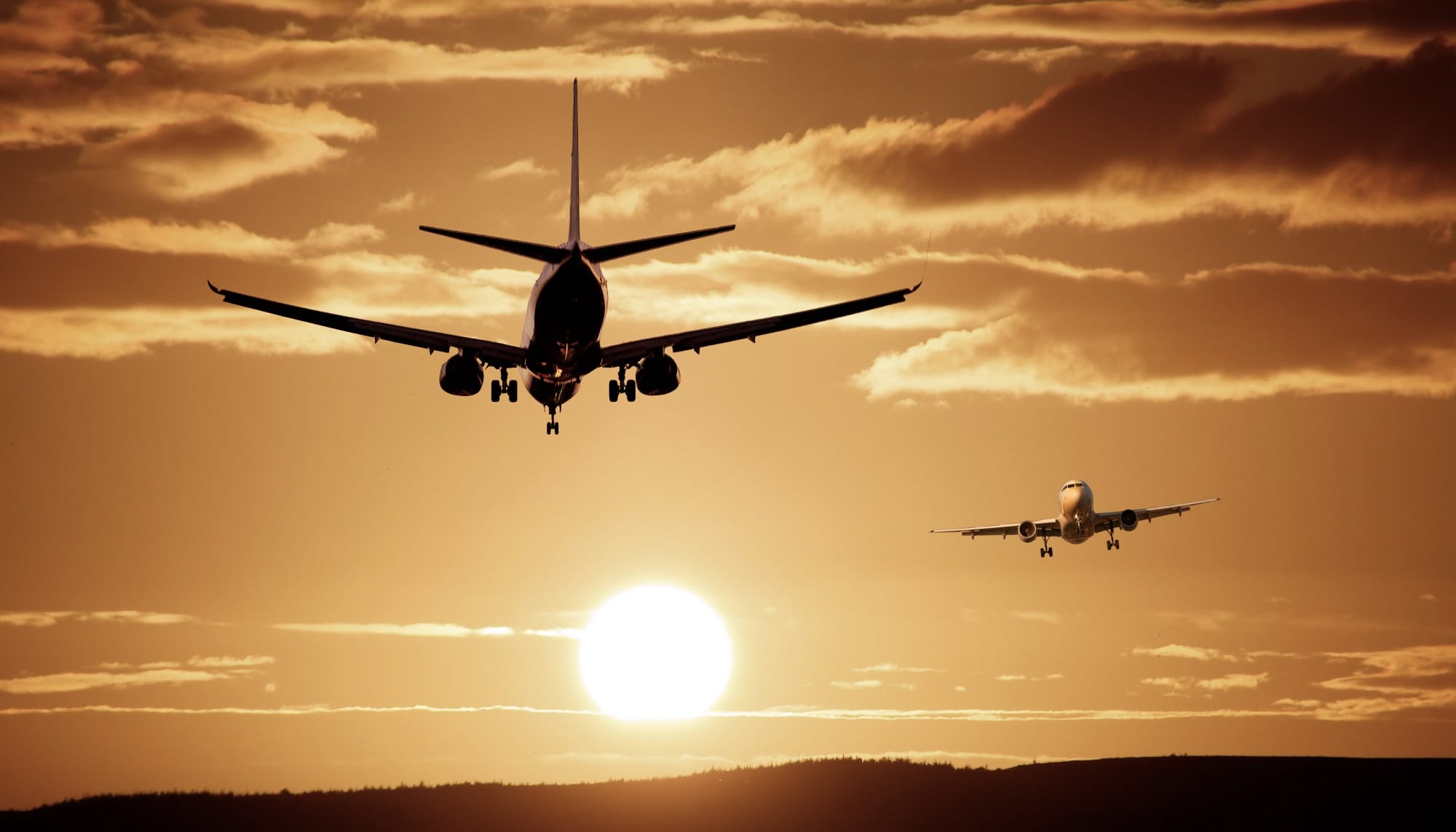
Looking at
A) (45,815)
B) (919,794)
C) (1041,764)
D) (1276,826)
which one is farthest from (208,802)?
(1276,826)

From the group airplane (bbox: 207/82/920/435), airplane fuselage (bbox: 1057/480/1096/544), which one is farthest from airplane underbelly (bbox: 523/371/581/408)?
airplane fuselage (bbox: 1057/480/1096/544)

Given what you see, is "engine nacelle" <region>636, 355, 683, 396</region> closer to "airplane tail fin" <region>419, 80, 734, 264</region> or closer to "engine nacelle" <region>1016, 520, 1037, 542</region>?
"airplane tail fin" <region>419, 80, 734, 264</region>

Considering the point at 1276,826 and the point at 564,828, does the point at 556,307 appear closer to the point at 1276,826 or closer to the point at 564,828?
the point at 1276,826

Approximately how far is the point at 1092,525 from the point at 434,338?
73945 millimetres

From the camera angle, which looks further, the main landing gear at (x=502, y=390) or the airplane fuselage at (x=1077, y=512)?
the airplane fuselage at (x=1077, y=512)

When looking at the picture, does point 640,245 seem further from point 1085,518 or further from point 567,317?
point 1085,518

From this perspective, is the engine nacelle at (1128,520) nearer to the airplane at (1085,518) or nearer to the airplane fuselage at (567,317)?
the airplane at (1085,518)

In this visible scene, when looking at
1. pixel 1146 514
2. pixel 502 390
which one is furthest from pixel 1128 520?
pixel 502 390

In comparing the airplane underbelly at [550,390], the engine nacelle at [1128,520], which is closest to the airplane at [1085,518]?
the engine nacelle at [1128,520]

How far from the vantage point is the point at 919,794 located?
136 m

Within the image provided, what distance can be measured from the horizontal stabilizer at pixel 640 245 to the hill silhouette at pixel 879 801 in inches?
3174

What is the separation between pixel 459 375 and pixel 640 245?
12887mm

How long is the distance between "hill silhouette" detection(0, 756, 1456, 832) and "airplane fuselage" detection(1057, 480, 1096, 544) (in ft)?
75.3

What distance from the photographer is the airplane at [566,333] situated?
2336 inches
